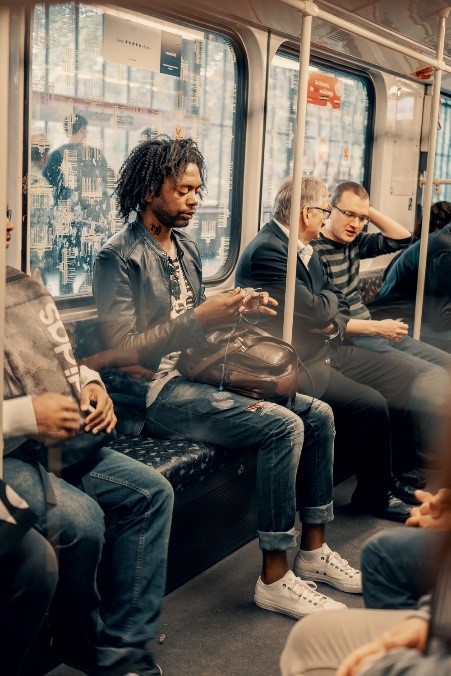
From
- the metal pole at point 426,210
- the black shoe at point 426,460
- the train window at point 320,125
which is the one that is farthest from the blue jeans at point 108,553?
the metal pole at point 426,210

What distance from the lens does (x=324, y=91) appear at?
5215 millimetres

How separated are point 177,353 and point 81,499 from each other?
955 mm

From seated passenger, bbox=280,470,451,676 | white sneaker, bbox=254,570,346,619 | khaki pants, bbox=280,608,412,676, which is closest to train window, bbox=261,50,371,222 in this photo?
white sneaker, bbox=254,570,346,619

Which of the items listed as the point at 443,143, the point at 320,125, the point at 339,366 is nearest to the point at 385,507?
the point at 339,366

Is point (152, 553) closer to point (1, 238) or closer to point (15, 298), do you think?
point (15, 298)

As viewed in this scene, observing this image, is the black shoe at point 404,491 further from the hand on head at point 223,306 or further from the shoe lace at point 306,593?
the hand on head at point 223,306

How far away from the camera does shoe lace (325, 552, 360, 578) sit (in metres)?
3.31

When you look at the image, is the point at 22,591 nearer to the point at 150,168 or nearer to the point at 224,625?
the point at 224,625

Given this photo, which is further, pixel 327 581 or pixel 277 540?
pixel 327 581

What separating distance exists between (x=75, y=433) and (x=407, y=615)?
1101 mm

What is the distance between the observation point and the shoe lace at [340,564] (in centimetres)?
331

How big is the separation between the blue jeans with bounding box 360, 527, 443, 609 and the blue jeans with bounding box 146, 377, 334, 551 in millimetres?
1100

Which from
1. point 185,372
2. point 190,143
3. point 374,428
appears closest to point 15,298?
point 185,372

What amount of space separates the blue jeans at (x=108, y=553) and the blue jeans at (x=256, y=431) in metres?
0.50
